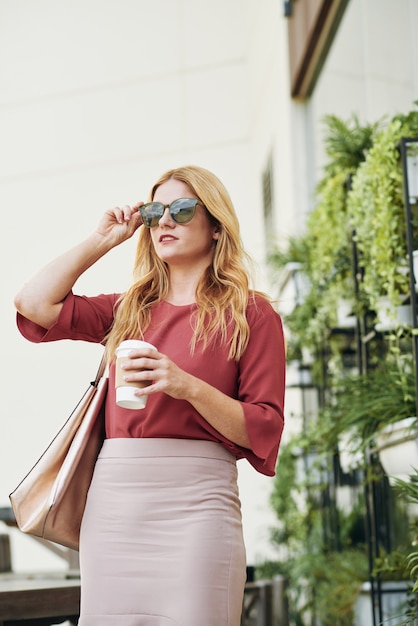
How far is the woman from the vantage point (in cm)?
174

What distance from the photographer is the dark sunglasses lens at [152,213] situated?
6.55 feet

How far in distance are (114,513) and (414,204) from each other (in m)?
1.60

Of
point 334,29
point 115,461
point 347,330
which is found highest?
point 334,29

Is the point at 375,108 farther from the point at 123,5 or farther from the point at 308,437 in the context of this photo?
the point at 123,5

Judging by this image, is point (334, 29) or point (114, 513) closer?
point (114, 513)

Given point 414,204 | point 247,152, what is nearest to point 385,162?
point 414,204

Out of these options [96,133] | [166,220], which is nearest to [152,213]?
[166,220]

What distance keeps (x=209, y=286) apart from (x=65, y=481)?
484 mm

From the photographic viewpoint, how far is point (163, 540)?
176 cm

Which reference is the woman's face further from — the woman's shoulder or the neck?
the woman's shoulder

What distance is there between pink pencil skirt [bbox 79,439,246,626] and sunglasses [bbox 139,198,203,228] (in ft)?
1.48

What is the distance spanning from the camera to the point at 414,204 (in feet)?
9.87

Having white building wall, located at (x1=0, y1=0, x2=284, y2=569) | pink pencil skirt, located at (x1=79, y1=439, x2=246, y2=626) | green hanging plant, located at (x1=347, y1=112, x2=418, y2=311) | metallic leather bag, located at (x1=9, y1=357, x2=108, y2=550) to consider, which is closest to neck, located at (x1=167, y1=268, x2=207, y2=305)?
metallic leather bag, located at (x1=9, y1=357, x2=108, y2=550)

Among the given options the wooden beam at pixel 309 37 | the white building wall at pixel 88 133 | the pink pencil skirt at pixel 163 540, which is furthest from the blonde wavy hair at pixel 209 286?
the white building wall at pixel 88 133
